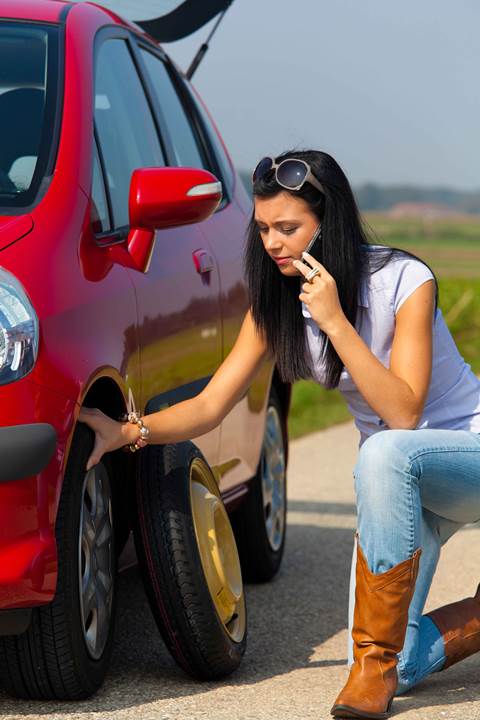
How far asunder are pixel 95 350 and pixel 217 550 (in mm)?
804

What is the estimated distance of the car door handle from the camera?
4609 millimetres

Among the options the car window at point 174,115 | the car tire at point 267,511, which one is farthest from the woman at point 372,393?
the car tire at point 267,511

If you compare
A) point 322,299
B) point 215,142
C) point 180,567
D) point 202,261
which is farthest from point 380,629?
point 215,142

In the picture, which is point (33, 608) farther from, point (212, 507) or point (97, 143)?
point (97, 143)

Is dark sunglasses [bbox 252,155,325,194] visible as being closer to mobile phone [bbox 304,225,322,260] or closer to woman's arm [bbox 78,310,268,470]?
mobile phone [bbox 304,225,322,260]

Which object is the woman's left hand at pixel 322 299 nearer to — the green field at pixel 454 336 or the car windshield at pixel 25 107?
the green field at pixel 454 336

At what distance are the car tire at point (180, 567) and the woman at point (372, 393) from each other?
0.10 m

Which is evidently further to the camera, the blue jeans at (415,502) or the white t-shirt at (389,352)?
the white t-shirt at (389,352)

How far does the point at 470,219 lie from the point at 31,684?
90434 millimetres

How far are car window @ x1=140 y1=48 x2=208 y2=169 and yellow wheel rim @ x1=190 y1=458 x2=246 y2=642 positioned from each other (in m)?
1.33

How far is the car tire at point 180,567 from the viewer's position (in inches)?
150

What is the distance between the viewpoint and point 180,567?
3.80 meters

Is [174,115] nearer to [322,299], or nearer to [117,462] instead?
[117,462]

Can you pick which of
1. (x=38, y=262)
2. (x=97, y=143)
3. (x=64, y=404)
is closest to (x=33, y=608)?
(x=64, y=404)
